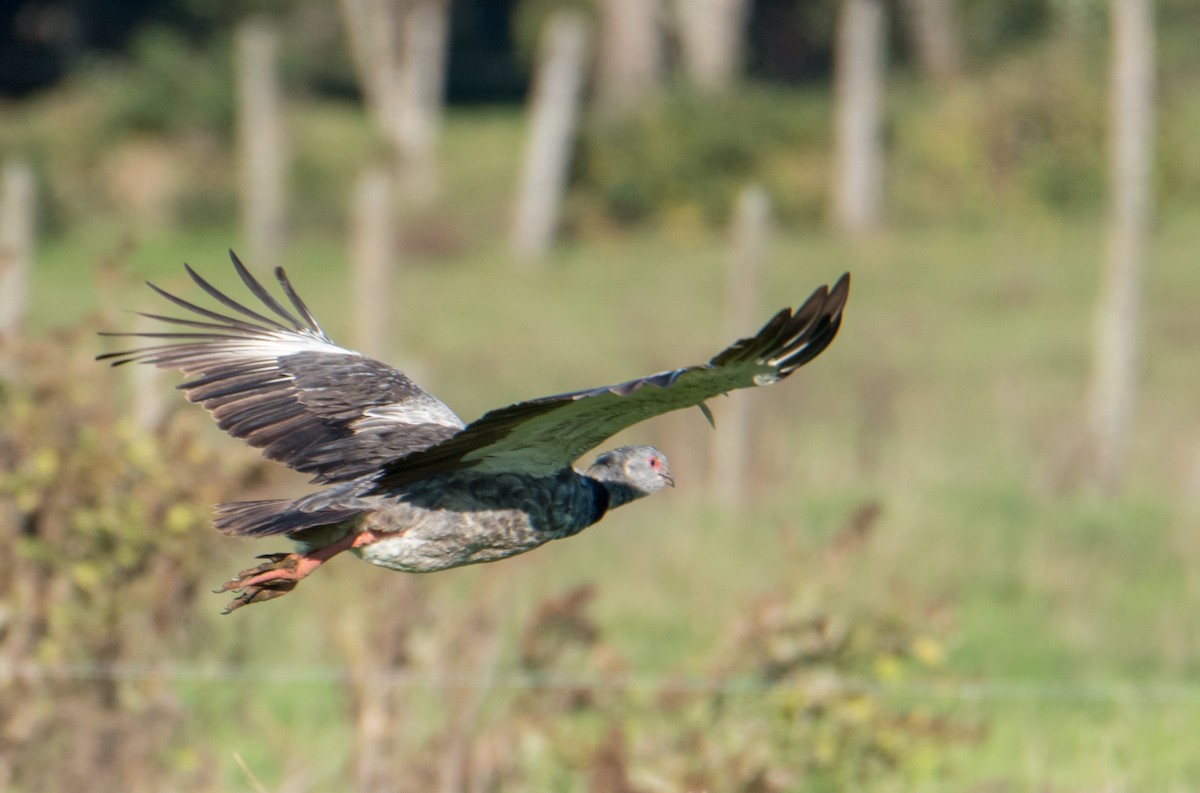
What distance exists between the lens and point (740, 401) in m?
11.7

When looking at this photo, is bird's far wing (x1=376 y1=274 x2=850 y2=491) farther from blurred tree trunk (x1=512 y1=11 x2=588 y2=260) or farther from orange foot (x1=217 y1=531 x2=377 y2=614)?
blurred tree trunk (x1=512 y1=11 x2=588 y2=260)

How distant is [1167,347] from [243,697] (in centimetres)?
1249

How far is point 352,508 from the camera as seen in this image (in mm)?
4660

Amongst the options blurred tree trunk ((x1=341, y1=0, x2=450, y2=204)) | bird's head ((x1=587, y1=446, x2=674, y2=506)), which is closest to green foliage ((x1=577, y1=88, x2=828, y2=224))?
blurred tree trunk ((x1=341, y1=0, x2=450, y2=204))

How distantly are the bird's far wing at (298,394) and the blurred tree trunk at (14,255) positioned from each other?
169 centimetres

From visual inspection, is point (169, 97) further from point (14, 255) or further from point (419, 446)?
point (419, 446)

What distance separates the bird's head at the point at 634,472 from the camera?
511 cm

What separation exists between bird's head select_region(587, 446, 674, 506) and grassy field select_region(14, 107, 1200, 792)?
52.4 inches

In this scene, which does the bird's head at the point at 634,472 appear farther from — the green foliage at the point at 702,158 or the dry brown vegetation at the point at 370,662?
→ the green foliage at the point at 702,158

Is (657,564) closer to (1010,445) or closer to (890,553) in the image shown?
(890,553)

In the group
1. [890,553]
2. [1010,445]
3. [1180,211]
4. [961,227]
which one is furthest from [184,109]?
[890,553]

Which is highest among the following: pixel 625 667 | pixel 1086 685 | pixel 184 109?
pixel 184 109

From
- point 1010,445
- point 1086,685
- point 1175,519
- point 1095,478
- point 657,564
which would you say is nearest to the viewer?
point 1086,685

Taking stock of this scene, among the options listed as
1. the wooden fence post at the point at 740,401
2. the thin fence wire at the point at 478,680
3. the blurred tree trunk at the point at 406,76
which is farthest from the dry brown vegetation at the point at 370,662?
the blurred tree trunk at the point at 406,76
